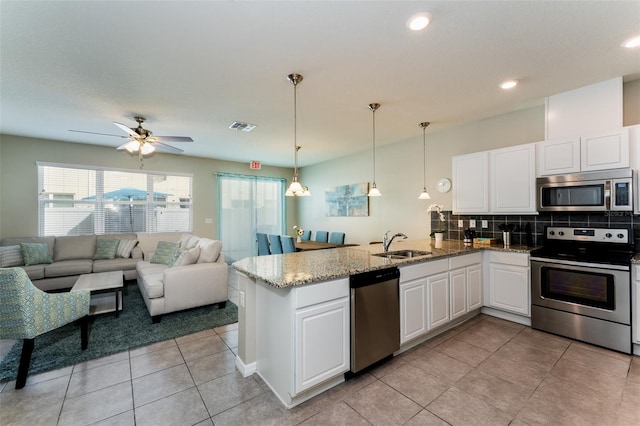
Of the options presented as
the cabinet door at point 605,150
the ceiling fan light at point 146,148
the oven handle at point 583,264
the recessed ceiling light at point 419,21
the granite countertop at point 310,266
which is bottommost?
the oven handle at point 583,264

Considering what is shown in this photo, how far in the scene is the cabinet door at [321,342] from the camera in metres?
1.77

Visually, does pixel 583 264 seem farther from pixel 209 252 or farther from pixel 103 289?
pixel 103 289

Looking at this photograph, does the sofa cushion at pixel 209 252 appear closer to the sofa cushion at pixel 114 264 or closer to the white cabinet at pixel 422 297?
the sofa cushion at pixel 114 264

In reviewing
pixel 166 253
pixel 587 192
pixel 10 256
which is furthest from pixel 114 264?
pixel 587 192

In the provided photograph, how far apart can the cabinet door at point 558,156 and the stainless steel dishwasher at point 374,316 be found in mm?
2265

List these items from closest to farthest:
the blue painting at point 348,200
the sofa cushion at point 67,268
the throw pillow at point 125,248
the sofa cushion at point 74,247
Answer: the sofa cushion at point 67,268 < the sofa cushion at point 74,247 < the throw pillow at point 125,248 < the blue painting at point 348,200

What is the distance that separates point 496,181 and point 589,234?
1.06 meters

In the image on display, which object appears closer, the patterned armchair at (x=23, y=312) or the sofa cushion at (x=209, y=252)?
the patterned armchair at (x=23, y=312)

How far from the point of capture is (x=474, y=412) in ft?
5.72

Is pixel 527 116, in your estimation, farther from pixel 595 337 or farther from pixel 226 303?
pixel 226 303

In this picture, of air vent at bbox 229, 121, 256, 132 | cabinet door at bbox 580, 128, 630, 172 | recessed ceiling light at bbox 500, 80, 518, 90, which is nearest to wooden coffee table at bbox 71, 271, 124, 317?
air vent at bbox 229, 121, 256, 132

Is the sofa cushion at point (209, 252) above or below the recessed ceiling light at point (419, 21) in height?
below

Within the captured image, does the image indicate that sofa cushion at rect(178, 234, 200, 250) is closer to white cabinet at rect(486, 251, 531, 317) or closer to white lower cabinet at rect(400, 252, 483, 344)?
white lower cabinet at rect(400, 252, 483, 344)

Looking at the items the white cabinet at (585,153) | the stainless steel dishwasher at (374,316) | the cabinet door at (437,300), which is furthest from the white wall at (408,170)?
the stainless steel dishwasher at (374,316)
